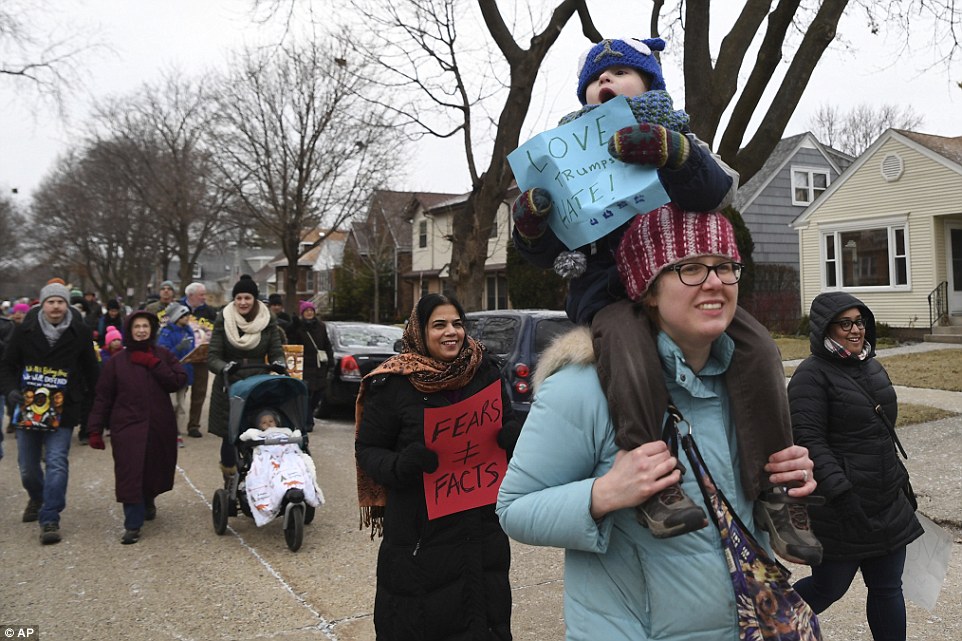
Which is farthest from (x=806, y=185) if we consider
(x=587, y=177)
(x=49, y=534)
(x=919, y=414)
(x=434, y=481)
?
(x=587, y=177)

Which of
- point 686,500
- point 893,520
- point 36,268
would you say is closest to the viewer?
point 686,500

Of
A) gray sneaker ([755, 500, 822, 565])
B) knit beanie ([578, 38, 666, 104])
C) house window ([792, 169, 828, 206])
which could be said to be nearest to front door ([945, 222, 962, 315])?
house window ([792, 169, 828, 206])

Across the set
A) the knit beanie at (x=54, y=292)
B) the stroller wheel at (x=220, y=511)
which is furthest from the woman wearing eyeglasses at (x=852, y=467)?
the knit beanie at (x=54, y=292)

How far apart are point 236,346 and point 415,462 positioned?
4312mm

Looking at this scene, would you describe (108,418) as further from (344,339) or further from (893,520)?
(344,339)

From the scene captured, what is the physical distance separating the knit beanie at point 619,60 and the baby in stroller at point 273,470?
4459 millimetres

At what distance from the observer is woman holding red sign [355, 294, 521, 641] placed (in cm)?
322

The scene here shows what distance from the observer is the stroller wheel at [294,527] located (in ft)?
18.9

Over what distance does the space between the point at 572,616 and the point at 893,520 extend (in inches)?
91.9

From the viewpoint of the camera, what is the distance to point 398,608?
320 cm

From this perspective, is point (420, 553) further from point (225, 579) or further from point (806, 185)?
point (806, 185)

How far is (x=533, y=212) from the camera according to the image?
2.00m

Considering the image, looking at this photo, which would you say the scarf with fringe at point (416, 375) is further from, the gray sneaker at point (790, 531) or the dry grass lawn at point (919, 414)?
the dry grass lawn at point (919, 414)

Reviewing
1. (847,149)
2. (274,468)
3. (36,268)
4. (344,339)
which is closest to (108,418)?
(274,468)
